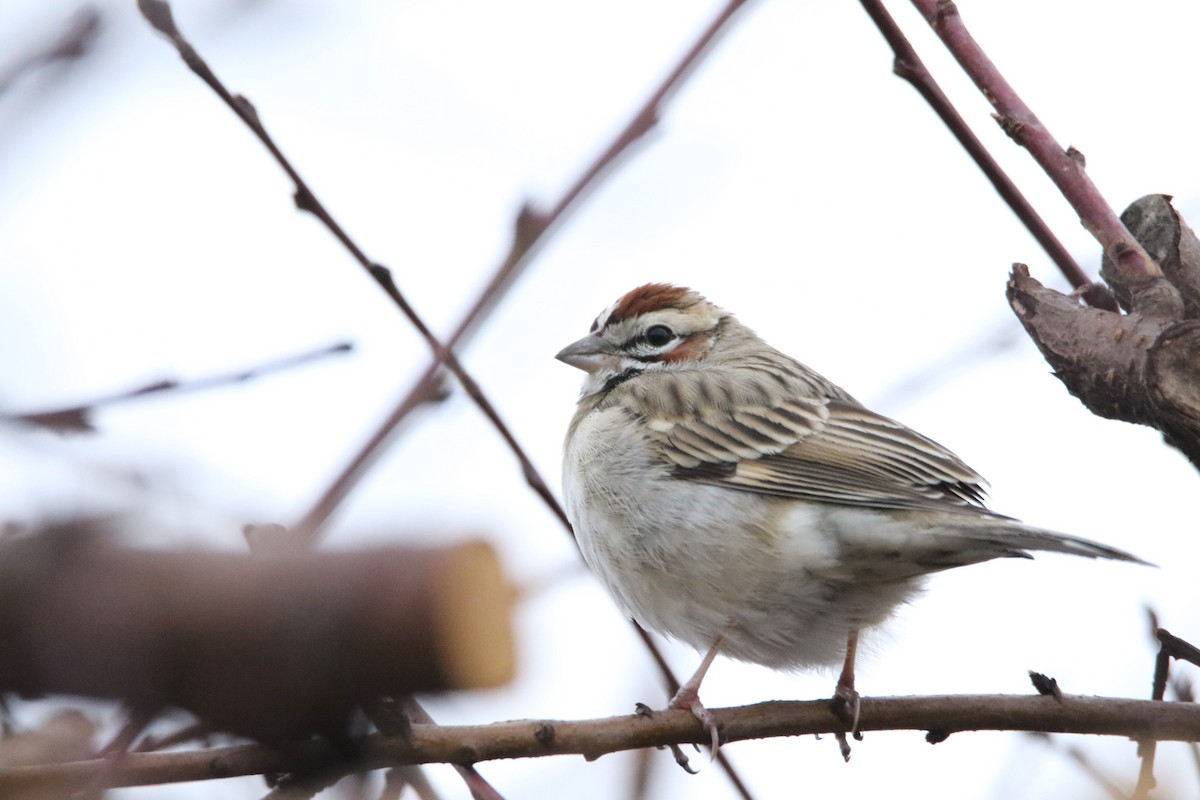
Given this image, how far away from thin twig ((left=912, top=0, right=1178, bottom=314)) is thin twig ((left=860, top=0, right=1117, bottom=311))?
8cm

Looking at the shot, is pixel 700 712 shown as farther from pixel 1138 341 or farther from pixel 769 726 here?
pixel 1138 341

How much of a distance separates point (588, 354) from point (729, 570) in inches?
74.9

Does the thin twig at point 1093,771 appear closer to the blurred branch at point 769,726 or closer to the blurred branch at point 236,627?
the blurred branch at point 769,726

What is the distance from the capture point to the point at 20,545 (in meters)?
0.87

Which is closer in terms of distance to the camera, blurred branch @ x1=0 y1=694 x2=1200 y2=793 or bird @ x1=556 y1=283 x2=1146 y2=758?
blurred branch @ x1=0 y1=694 x2=1200 y2=793

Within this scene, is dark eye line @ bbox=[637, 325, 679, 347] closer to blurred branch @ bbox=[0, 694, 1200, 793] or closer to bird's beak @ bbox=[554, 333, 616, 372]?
bird's beak @ bbox=[554, 333, 616, 372]

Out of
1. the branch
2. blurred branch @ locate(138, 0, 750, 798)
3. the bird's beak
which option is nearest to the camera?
the branch

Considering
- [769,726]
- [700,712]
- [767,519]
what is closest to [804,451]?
[767,519]

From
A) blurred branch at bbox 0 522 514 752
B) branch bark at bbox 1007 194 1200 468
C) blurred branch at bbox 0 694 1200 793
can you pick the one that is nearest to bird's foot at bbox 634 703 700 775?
blurred branch at bbox 0 694 1200 793

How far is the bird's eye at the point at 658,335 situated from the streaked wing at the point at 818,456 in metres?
0.94

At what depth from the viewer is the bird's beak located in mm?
6031

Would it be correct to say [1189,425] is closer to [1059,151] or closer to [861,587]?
[1059,151]

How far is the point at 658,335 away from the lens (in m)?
6.23

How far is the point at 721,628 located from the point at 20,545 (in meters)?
3.84
